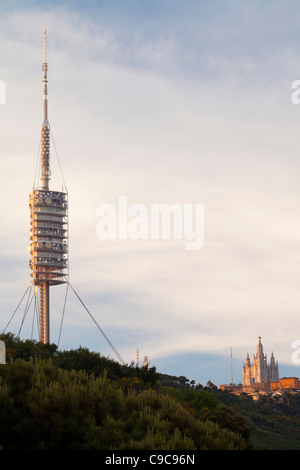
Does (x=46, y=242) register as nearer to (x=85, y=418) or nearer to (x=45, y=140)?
(x=45, y=140)

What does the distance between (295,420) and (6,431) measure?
136017mm

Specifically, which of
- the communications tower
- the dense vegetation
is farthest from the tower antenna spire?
the dense vegetation

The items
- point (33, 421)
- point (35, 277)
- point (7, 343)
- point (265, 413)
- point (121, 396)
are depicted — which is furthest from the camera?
point (265, 413)

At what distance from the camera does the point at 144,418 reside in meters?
43.2

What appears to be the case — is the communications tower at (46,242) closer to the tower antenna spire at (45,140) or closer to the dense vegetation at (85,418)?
the tower antenna spire at (45,140)

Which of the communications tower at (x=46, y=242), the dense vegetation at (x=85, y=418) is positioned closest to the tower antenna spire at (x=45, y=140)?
the communications tower at (x=46, y=242)

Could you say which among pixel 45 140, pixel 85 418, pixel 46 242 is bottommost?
pixel 85 418

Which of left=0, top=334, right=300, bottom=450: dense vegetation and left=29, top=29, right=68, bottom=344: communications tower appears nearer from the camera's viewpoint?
left=0, top=334, right=300, bottom=450: dense vegetation

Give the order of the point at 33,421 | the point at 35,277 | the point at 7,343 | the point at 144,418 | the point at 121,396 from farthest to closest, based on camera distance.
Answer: the point at 35,277
the point at 7,343
the point at 121,396
the point at 144,418
the point at 33,421

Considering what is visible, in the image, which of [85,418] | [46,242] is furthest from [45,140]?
Answer: [85,418]

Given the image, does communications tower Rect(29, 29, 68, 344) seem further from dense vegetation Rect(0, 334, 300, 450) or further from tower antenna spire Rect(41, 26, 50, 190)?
dense vegetation Rect(0, 334, 300, 450)

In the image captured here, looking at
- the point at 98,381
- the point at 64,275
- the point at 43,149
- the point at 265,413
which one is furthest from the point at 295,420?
the point at 98,381

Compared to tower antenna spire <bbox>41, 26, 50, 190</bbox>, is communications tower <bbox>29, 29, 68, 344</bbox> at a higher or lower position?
lower
